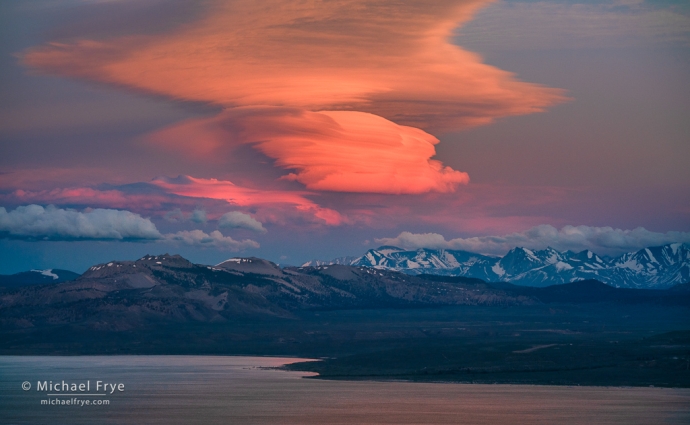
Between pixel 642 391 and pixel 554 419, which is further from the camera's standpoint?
pixel 642 391

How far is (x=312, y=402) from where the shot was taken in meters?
135

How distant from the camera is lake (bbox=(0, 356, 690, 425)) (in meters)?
116

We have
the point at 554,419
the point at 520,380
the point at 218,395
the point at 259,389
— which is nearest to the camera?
the point at 554,419

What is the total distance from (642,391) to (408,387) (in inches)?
1500

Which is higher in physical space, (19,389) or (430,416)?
(430,416)

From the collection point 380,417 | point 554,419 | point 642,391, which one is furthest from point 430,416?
point 642,391

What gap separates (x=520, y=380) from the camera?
6727 inches

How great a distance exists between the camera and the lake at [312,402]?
4574 inches

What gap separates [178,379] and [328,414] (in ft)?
207

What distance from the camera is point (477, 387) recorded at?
527ft

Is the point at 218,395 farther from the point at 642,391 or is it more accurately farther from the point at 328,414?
the point at 642,391

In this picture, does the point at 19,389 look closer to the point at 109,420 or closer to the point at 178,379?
the point at 178,379

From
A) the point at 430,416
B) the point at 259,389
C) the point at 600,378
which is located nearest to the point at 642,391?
the point at 600,378

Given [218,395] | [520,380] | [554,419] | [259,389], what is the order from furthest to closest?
[520,380]
[259,389]
[218,395]
[554,419]
